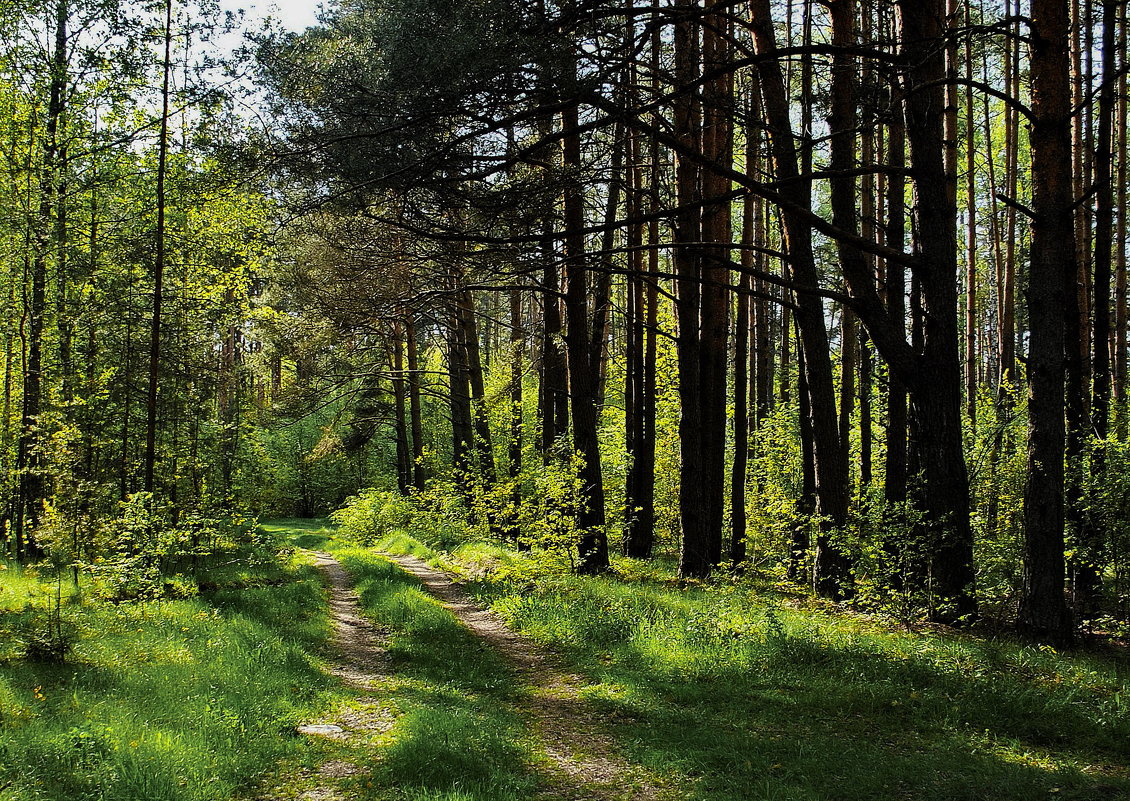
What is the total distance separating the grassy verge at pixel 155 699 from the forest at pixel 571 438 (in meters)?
0.04

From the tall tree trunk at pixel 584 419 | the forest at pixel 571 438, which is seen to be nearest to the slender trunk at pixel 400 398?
the forest at pixel 571 438

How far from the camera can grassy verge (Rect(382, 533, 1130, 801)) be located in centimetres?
444

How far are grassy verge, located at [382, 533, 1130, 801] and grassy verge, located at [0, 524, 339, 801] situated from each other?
2.71 metres

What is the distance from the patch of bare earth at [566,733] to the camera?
4668mm

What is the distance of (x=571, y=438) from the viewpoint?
12.8m

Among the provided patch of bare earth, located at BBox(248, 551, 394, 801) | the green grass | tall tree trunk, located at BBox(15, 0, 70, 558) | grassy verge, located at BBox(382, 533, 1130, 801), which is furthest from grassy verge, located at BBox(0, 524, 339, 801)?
tall tree trunk, located at BBox(15, 0, 70, 558)

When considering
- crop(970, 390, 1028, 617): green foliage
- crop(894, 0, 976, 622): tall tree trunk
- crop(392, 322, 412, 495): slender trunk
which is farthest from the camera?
crop(392, 322, 412, 495): slender trunk

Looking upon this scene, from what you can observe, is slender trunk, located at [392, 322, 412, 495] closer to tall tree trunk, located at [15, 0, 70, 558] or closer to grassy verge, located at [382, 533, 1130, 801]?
tall tree trunk, located at [15, 0, 70, 558]

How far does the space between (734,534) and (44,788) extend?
12083 mm

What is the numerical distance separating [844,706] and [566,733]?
221 centimetres

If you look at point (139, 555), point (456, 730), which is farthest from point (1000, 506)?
point (139, 555)

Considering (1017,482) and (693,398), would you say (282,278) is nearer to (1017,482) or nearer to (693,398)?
(693,398)

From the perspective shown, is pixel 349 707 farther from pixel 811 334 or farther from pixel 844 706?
pixel 811 334

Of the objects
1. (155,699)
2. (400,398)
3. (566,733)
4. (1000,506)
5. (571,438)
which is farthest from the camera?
(400,398)
